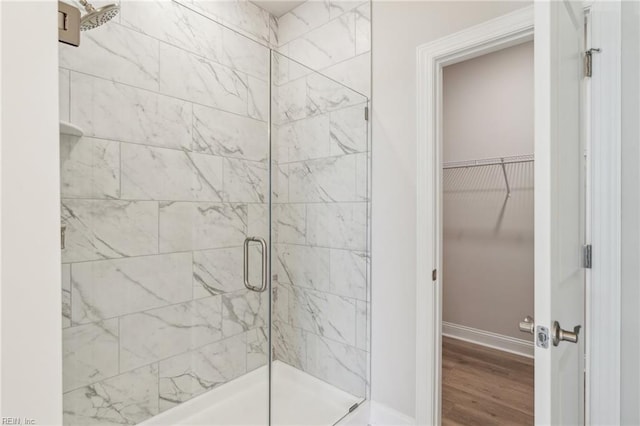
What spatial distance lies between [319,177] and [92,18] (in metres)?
1.18

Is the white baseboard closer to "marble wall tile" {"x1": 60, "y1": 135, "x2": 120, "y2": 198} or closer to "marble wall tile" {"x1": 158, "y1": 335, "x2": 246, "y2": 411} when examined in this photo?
"marble wall tile" {"x1": 158, "y1": 335, "x2": 246, "y2": 411}

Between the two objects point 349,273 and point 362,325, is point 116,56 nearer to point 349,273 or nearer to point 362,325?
point 349,273

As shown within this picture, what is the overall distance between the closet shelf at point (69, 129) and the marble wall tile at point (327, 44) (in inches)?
56.0

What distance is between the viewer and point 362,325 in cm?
194

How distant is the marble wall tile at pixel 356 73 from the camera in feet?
6.39

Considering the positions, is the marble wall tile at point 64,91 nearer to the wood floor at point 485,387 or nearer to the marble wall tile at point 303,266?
the marble wall tile at point 303,266

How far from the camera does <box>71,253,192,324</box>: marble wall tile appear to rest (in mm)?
1462

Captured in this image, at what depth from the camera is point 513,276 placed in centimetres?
284

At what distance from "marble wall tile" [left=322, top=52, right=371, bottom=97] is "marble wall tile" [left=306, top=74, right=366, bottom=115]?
0.06 m
